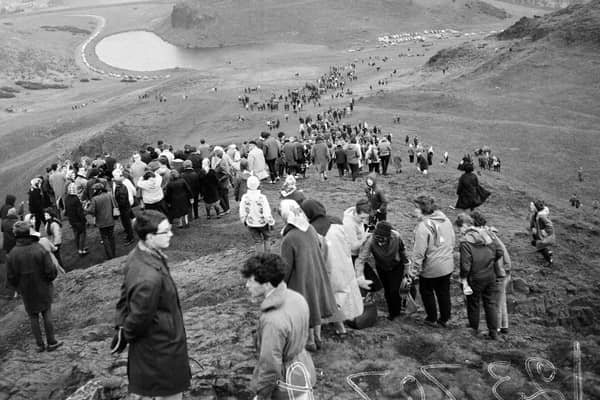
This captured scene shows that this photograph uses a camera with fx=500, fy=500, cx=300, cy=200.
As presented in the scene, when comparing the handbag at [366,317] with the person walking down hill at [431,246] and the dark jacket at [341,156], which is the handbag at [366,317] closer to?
the person walking down hill at [431,246]

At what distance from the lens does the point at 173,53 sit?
11762 centimetres

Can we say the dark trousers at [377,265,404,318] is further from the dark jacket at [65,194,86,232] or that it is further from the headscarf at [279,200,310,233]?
the dark jacket at [65,194,86,232]

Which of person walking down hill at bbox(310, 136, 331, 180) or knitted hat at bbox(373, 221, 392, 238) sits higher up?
knitted hat at bbox(373, 221, 392, 238)

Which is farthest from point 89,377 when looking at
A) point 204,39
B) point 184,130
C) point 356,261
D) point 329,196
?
point 204,39

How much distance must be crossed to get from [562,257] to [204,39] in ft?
405

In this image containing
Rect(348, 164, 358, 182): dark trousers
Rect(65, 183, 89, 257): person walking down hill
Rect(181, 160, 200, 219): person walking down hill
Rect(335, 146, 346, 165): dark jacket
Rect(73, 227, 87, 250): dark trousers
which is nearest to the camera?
Rect(65, 183, 89, 257): person walking down hill

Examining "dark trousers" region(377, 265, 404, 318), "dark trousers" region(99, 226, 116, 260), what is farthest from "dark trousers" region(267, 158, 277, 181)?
"dark trousers" region(377, 265, 404, 318)

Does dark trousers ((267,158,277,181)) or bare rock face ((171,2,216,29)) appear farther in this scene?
bare rock face ((171,2,216,29))

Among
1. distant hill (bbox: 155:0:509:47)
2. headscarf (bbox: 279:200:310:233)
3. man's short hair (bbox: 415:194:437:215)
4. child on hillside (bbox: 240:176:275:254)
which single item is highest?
distant hill (bbox: 155:0:509:47)

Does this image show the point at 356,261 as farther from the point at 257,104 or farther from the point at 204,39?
the point at 204,39

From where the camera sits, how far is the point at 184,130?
41.6 m

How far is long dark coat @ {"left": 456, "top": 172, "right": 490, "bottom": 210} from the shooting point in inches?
493

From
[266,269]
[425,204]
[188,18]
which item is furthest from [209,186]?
[188,18]

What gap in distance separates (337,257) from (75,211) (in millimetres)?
7977
